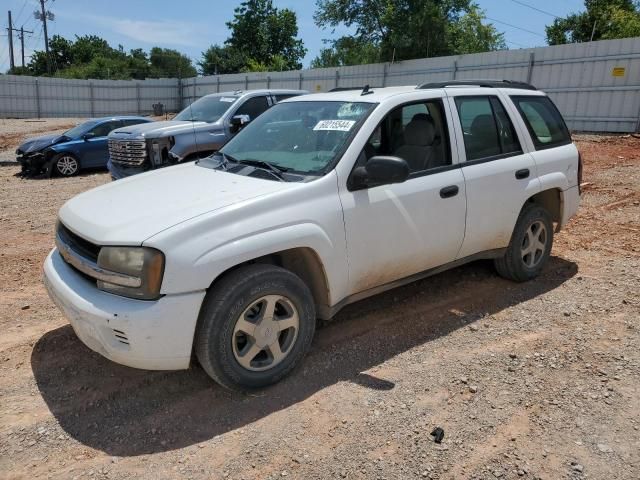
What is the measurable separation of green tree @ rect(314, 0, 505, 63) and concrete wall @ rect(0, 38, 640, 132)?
3339mm

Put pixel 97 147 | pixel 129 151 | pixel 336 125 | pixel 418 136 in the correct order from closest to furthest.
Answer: pixel 336 125 < pixel 418 136 < pixel 129 151 < pixel 97 147

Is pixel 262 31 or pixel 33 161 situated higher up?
pixel 262 31

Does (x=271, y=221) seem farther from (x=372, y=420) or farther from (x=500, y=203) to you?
(x=500, y=203)

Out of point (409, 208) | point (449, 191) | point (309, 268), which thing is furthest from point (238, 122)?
point (309, 268)

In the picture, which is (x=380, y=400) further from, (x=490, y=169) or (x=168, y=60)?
(x=168, y=60)

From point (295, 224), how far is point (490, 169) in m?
1.98

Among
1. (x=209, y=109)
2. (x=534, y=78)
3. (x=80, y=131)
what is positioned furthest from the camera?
(x=534, y=78)

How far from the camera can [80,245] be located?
3.20 metres

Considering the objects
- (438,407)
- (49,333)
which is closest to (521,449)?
(438,407)

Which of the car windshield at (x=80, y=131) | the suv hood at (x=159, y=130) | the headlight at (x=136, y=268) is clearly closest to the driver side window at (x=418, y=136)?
the headlight at (x=136, y=268)

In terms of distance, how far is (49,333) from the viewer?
4.00 metres

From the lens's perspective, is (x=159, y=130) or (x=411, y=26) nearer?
(x=159, y=130)

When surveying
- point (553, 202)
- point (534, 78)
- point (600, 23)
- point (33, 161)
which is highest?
point (600, 23)

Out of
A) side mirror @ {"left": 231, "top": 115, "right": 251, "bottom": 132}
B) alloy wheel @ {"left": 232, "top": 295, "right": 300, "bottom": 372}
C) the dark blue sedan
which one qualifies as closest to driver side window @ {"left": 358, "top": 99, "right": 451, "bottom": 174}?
alloy wheel @ {"left": 232, "top": 295, "right": 300, "bottom": 372}
